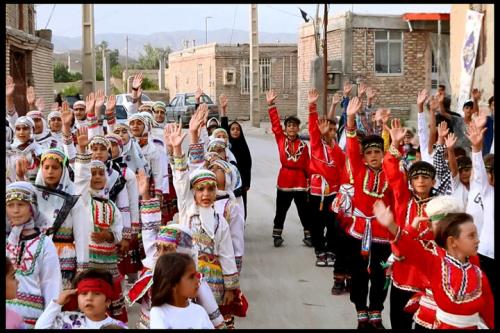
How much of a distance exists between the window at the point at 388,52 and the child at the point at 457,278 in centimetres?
2307

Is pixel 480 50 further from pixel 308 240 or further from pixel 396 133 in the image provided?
pixel 396 133

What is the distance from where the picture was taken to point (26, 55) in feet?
73.0

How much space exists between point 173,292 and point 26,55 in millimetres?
19678

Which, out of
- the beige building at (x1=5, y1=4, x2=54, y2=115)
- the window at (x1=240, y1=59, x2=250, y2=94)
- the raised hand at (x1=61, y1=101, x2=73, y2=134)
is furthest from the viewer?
the window at (x1=240, y1=59, x2=250, y2=94)

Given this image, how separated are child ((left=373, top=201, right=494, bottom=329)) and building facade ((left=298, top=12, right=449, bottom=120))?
2259 cm

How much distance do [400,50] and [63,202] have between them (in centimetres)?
2282

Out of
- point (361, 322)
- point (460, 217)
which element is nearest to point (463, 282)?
point (460, 217)

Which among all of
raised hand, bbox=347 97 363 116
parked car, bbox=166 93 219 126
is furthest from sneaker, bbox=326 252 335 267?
parked car, bbox=166 93 219 126

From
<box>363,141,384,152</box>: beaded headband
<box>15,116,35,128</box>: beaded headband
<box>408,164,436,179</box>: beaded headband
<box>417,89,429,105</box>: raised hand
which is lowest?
<box>408,164,436,179</box>: beaded headband

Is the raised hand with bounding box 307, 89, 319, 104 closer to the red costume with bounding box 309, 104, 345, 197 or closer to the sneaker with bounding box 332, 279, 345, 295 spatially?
the red costume with bounding box 309, 104, 345, 197

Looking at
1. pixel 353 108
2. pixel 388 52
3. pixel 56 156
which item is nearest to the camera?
pixel 56 156

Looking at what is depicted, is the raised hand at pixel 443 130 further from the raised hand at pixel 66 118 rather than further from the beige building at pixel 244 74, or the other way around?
the beige building at pixel 244 74

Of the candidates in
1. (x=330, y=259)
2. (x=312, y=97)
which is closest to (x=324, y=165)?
(x=312, y=97)

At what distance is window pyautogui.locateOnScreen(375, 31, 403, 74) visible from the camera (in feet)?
87.6
